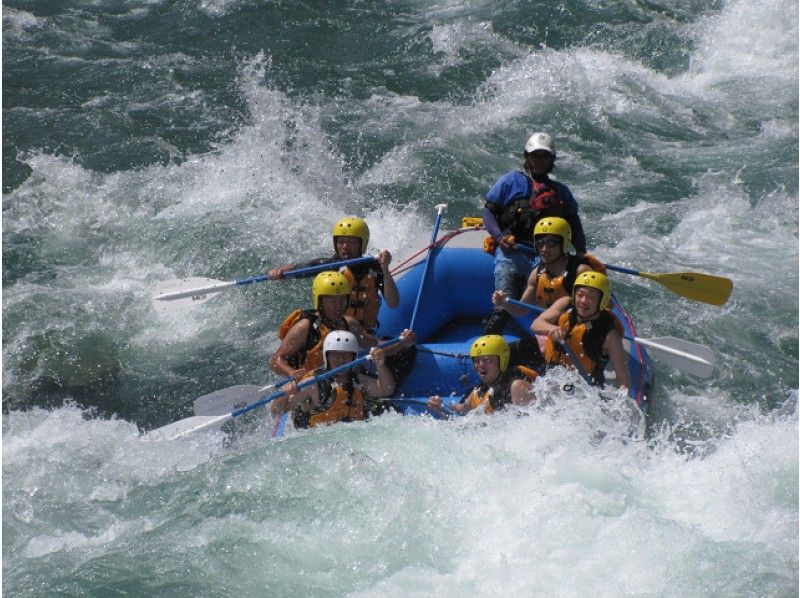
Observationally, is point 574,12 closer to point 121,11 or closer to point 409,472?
point 121,11

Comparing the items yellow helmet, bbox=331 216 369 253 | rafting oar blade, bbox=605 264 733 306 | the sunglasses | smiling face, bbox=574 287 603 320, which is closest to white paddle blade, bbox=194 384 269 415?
yellow helmet, bbox=331 216 369 253

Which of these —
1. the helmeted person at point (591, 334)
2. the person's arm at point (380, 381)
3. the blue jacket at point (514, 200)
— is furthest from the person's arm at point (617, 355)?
the person's arm at point (380, 381)

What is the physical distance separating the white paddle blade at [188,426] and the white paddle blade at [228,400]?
7 centimetres

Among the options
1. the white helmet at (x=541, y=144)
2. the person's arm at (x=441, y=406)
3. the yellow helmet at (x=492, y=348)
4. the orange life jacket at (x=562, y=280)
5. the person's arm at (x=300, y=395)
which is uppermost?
the white helmet at (x=541, y=144)

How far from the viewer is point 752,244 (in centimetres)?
970

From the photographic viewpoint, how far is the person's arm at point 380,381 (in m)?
6.66

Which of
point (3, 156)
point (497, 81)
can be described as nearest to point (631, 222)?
point (497, 81)

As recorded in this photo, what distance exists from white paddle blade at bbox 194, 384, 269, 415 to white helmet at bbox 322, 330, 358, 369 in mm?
865

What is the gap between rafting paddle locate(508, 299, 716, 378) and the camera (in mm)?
6707

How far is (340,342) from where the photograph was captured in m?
6.38

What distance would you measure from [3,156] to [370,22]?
14.0 ft

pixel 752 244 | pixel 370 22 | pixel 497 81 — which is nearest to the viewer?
pixel 752 244

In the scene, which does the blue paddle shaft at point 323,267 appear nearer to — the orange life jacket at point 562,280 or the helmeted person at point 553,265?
the helmeted person at point 553,265

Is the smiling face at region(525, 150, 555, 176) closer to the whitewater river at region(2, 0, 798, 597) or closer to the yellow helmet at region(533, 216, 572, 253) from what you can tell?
the yellow helmet at region(533, 216, 572, 253)
